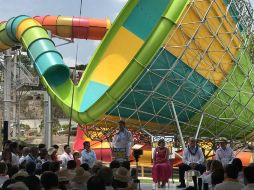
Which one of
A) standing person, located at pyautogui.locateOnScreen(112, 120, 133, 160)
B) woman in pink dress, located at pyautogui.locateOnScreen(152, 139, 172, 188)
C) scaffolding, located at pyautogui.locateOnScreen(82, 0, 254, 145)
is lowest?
woman in pink dress, located at pyautogui.locateOnScreen(152, 139, 172, 188)

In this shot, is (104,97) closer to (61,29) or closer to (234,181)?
(234,181)

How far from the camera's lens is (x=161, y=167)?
12.9 meters

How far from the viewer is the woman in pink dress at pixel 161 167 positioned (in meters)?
12.9

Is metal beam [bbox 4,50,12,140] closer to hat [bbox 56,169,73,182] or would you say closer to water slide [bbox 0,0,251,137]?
water slide [bbox 0,0,251,137]

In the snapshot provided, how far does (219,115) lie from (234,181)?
1195cm

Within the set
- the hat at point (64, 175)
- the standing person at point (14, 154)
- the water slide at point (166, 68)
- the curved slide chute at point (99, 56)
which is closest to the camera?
the hat at point (64, 175)

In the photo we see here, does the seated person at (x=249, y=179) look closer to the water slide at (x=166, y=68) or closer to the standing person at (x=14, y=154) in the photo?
the standing person at (x=14, y=154)

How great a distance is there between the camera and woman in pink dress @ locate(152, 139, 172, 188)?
12922 millimetres

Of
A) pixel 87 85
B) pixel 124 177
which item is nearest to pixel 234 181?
pixel 124 177

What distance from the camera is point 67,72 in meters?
19.8

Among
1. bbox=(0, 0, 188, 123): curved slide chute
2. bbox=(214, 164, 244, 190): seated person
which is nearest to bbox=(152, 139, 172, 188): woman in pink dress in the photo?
bbox=(0, 0, 188, 123): curved slide chute

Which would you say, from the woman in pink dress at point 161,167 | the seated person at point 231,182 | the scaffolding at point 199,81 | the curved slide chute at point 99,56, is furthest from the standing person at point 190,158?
the seated person at point 231,182

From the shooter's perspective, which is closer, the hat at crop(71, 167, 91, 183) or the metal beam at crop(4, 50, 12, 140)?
the hat at crop(71, 167, 91, 183)

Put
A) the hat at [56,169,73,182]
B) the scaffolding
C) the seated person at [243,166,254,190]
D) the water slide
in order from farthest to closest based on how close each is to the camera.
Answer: the scaffolding, the water slide, the hat at [56,169,73,182], the seated person at [243,166,254,190]
